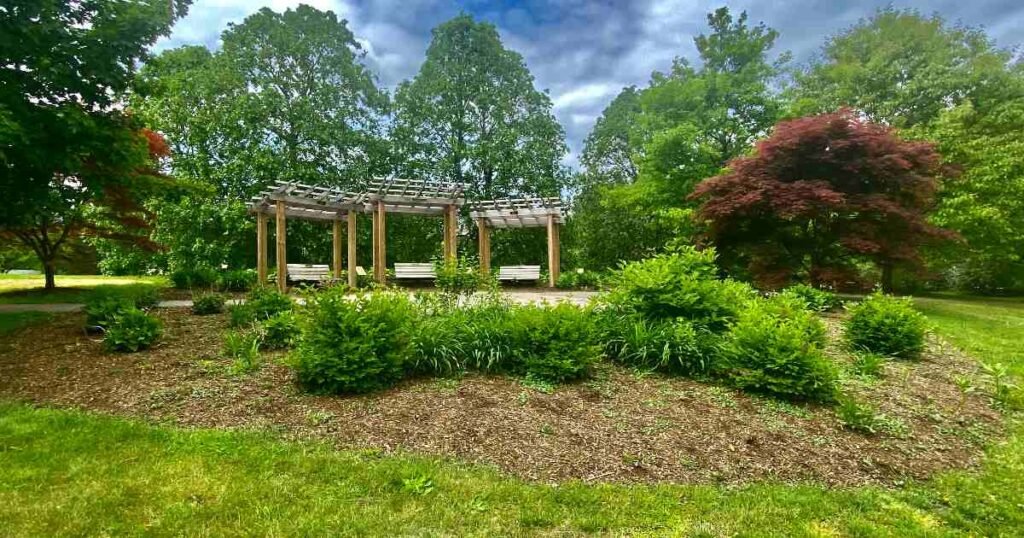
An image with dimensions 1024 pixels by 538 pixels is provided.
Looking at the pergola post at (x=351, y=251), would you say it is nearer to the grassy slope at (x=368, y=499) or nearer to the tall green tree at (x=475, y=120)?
the tall green tree at (x=475, y=120)

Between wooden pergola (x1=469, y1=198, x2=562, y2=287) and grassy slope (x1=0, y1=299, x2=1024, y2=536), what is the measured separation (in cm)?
996

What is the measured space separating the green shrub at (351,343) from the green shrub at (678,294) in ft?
7.46

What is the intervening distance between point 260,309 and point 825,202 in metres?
8.83

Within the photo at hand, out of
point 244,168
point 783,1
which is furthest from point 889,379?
point 244,168

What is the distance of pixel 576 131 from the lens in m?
20.0

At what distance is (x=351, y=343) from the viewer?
3461 mm

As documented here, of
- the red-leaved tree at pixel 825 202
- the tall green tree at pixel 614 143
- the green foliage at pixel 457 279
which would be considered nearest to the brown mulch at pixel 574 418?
the green foliage at pixel 457 279

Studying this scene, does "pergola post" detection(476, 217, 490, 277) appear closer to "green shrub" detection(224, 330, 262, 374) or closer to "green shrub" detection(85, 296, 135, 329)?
"green shrub" detection(85, 296, 135, 329)

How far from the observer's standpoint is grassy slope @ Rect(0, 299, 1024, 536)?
6.29 ft

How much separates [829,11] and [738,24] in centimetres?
759

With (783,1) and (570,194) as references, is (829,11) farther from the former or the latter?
(570,194)

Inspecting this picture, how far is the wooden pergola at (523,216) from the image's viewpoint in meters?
13.0

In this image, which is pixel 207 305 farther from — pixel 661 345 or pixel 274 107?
pixel 274 107

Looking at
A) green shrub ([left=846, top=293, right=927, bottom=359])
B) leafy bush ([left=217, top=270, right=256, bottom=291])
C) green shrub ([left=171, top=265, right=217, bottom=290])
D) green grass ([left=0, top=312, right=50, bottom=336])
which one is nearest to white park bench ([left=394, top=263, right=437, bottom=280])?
leafy bush ([left=217, top=270, right=256, bottom=291])
